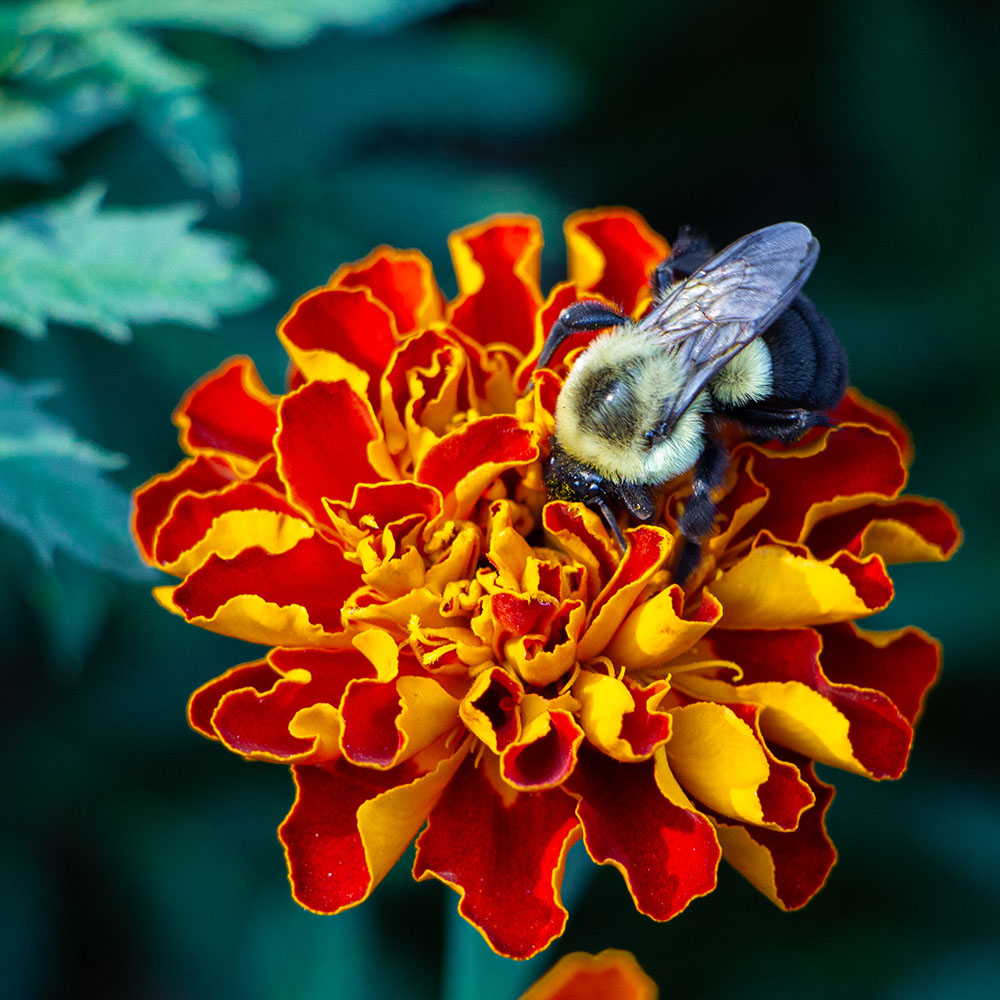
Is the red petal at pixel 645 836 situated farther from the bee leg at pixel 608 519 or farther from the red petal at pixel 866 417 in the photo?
the red petal at pixel 866 417

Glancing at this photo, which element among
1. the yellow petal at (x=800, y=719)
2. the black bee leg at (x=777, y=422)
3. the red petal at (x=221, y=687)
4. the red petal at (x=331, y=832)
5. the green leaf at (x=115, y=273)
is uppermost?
the black bee leg at (x=777, y=422)

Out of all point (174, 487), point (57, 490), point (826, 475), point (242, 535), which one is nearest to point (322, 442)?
point (242, 535)

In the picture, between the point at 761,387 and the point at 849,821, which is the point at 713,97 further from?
the point at 761,387

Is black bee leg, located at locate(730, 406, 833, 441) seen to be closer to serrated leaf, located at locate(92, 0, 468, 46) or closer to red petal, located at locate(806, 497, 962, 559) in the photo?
red petal, located at locate(806, 497, 962, 559)

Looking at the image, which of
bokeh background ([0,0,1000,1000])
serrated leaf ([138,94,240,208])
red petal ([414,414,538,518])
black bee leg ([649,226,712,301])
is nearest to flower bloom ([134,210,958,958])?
red petal ([414,414,538,518])

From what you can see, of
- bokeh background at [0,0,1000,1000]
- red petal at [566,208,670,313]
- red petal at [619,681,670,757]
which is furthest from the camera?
bokeh background at [0,0,1000,1000]

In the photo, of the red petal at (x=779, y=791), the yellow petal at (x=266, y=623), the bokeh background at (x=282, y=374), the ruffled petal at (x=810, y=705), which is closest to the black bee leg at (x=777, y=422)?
the ruffled petal at (x=810, y=705)
